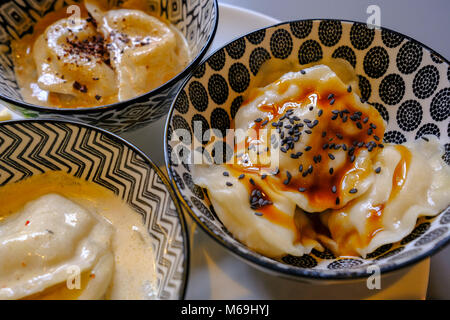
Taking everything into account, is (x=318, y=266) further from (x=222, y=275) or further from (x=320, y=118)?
(x=320, y=118)

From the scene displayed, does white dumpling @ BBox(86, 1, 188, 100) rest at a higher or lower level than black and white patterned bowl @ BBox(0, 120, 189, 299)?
higher

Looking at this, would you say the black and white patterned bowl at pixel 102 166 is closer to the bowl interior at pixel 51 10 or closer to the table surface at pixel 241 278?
the table surface at pixel 241 278

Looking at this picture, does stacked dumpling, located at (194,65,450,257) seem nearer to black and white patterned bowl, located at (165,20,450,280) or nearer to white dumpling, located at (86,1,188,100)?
black and white patterned bowl, located at (165,20,450,280)

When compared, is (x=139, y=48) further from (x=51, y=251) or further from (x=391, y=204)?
(x=391, y=204)

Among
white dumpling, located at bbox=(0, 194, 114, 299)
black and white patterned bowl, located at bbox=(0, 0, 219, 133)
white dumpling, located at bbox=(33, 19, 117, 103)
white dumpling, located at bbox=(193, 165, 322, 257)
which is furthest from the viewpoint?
white dumpling, located at bbox=(33, 19, 117, 103)

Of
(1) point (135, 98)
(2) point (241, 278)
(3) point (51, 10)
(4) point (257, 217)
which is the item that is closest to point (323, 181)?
(4) point (257, 217)

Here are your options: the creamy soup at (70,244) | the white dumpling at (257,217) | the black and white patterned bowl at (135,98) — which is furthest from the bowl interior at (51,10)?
the white dumpling at (257,217)

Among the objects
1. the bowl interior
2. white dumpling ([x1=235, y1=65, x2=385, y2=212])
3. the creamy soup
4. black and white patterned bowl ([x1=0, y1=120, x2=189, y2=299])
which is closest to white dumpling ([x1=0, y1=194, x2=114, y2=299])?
the creamy soup
